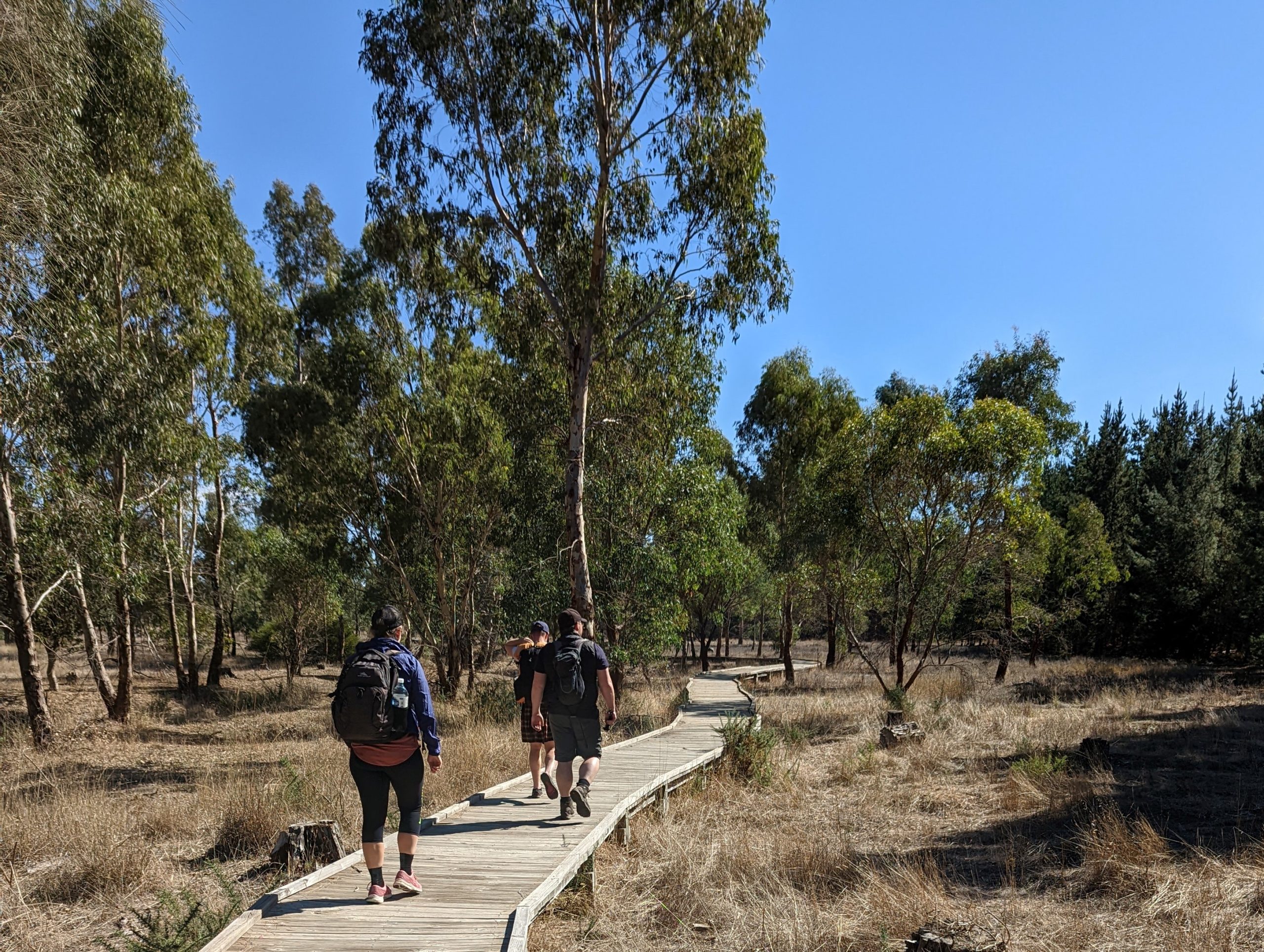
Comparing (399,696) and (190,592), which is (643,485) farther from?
(190,592)

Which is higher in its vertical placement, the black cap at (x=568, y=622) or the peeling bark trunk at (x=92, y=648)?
the black cap at (x=568, y=622)

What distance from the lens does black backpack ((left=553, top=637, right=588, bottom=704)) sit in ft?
21.2

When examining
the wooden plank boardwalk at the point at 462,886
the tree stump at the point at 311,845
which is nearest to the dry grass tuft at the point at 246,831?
the tree stump at the point at 311,845

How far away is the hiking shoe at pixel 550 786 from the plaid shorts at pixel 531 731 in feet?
1.83

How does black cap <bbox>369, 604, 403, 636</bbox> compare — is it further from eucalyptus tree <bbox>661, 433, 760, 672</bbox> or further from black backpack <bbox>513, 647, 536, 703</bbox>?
eucalyptus tree <bbox>661, 433, 760, 672</bbox>

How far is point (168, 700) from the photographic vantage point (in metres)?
21.4

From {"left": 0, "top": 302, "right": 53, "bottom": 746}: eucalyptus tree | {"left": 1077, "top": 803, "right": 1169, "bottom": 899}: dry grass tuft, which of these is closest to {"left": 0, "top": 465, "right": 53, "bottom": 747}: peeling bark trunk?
{"left": 0, "top": 302, "right": 53, "bottom": 746}: eucalyptus tree

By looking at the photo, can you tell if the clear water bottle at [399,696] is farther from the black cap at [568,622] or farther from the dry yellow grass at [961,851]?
the black cap at [568,622]

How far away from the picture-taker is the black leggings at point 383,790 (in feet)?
16.0

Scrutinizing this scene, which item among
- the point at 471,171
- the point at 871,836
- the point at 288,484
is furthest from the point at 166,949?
the point at 288,484

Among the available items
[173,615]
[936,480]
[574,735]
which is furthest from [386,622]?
[173,615]

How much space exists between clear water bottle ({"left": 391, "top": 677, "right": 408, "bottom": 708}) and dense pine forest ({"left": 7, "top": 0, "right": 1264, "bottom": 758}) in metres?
7.98

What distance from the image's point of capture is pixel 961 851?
7.31 m

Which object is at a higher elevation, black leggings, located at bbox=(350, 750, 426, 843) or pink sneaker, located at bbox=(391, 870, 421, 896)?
black leggings, located at bbox=(350, 750, 426, 843)
